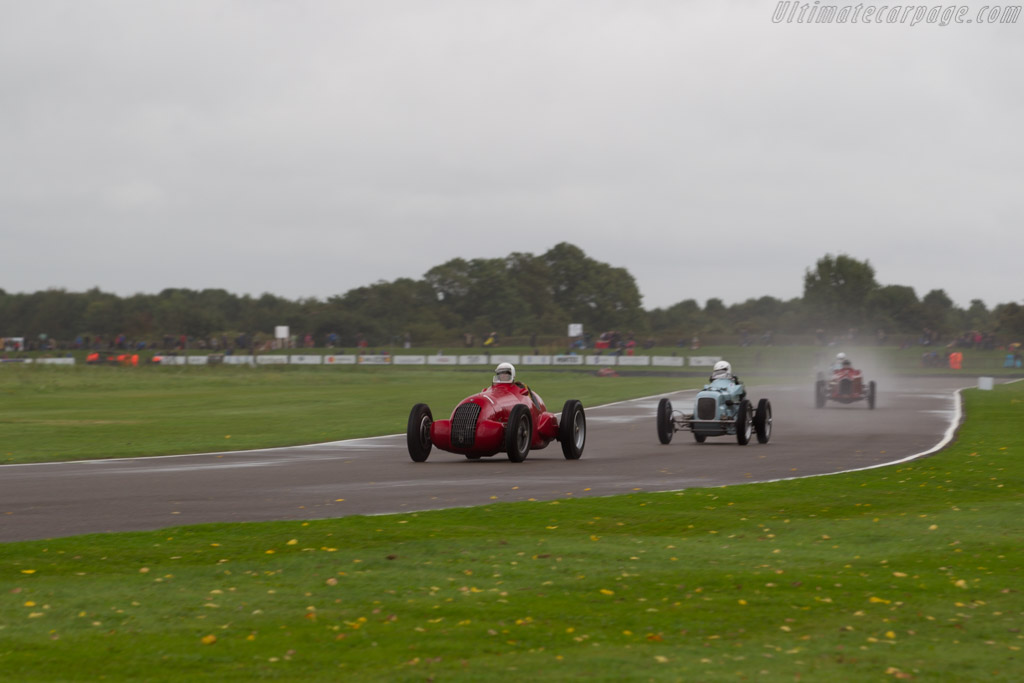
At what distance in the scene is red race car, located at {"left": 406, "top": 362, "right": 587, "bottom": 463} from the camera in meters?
19.3

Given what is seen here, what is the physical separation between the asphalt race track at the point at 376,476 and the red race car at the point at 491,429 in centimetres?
32

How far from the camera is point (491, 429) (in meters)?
19.4

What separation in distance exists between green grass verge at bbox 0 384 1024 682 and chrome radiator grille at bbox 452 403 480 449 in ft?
20.7

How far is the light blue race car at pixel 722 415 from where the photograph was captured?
75.6ft

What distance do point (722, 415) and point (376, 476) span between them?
939 cm

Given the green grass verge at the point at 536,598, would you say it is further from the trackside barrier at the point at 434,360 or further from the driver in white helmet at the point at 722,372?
the trackside barrier at the point at 434,360

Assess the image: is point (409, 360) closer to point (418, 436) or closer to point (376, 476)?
point (418, 436)

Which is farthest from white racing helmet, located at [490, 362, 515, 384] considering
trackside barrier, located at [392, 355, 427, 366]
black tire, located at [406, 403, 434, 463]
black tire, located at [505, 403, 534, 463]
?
trackside barrier, located at [392, 355, 427, 366]

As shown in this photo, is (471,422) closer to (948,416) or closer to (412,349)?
(948,416)

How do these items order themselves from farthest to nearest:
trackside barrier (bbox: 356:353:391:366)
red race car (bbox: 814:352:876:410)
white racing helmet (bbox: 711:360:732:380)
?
trackside barrier (bbox: 356:353:391:366) < red race car (bbox: 814:352:876:410) < white racing helmet (bbox: 711:360:732:380)

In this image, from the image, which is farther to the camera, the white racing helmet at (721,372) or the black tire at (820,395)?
the black tire at (820,395)

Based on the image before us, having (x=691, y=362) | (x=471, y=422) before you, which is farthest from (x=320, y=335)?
(x=471, y=422)

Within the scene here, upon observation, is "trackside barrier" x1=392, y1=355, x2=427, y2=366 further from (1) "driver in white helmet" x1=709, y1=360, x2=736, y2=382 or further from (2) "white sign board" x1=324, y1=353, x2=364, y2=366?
(1) "driver in white helmet" x1=709, y1=360, x2=736, y2=382

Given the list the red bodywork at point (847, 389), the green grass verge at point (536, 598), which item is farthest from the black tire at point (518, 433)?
the red bodywork at point (847, 389)
